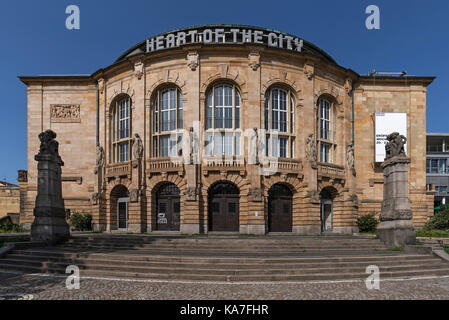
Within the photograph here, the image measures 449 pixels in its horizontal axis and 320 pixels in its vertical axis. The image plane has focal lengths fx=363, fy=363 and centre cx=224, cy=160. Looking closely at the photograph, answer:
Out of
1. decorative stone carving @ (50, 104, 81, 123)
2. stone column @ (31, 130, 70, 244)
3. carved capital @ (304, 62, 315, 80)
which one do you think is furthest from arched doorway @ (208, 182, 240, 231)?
decorative stone carving @ (50, 104, 81, 123)

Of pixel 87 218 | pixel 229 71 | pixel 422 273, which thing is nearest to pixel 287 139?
pixel 229 71

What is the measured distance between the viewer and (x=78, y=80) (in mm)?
34375

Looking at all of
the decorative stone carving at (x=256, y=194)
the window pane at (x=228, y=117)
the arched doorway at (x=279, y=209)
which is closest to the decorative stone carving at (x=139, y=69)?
the window pane at (x=228, y=117)

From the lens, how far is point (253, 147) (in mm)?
27203

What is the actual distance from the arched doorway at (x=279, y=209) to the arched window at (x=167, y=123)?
319 inches

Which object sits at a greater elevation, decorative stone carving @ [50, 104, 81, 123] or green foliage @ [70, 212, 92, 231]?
decorative stone carving @ [50, 104, 81, 123]

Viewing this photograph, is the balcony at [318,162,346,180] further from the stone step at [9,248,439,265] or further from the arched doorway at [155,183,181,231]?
the stone step at [9,248,439,265]

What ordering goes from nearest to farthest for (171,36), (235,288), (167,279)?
1. (235,288)
2. (167,279)
3. (171,36)

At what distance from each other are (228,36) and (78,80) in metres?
14.9

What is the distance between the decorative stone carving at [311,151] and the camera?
93.6 ft

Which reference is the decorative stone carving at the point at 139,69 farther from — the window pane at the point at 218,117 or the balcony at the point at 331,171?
the balcony at the point at 331,171

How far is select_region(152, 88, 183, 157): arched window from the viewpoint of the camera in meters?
28.6

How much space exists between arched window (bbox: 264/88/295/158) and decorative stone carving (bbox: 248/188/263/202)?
314cm

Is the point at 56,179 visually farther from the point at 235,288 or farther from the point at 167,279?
the point at 235,288
